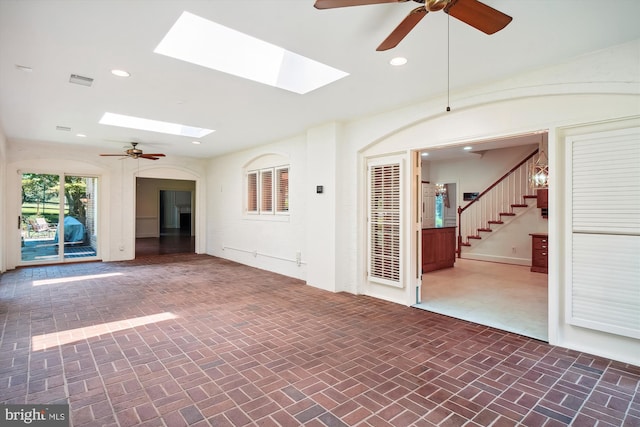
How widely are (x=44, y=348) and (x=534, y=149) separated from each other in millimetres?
10416

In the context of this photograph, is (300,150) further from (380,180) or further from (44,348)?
(44,348)

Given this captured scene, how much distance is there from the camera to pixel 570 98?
3098mm

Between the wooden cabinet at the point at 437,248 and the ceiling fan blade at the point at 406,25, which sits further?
the wooden cabinet at the point at 437,248

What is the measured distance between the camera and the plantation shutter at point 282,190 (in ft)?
22.1

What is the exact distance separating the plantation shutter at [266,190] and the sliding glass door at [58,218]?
4302mm

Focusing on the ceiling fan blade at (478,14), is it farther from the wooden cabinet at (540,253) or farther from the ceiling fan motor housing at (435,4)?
the wooden cabinet at (540,253)

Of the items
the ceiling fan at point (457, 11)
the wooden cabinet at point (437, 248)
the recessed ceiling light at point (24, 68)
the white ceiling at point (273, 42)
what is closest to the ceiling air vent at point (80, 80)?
the white ceiling at point (273, 42)

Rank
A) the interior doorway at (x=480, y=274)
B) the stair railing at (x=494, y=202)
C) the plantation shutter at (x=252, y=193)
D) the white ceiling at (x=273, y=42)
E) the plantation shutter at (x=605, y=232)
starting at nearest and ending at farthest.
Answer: the white ceiling at (x=273, y=42) → the plantation shutter at (x=605, y=232) → the interior doorway at (x=480, y=274) → the plantation shutter at (x=252, y=193) → the stair railing at (x=494, y=202)

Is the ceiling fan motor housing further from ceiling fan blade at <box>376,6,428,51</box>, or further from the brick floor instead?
the brick floor

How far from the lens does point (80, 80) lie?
360 cm

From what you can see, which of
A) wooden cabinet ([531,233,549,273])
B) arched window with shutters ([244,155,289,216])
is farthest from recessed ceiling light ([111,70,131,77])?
wooden cabinet ([531,233,549,273])

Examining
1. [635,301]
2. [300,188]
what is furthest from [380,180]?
[635,301]

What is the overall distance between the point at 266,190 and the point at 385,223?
3392 mm

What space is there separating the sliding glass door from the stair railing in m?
9.97
